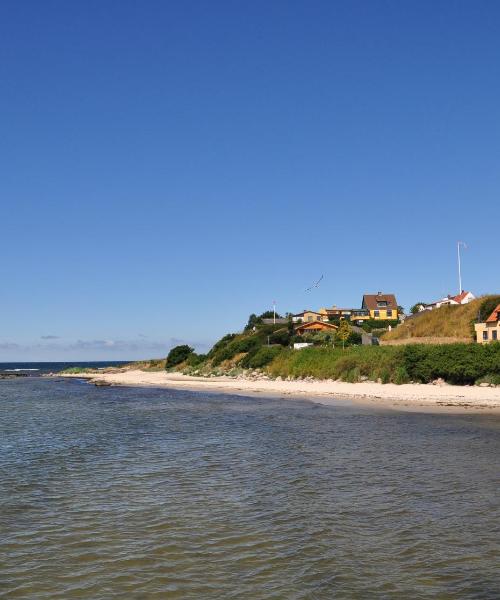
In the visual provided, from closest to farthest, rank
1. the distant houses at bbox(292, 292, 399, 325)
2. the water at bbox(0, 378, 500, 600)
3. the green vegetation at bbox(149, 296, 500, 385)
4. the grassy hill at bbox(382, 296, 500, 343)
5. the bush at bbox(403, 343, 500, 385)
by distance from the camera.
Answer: the water at bbox(0, 378, 500, 600)
the bush at bbox(403, 343, 500, 385)
the green vegetation at bbox(149, 296, 500, 385)
the grassy hill at bbox(382, 296, 500, 343)
the distant houses at bbox(292, 292, 399, 325)

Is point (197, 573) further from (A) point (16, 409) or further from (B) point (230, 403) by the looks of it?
(A) point (16, 409)

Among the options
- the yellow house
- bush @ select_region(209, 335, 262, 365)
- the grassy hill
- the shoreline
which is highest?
the yellow house

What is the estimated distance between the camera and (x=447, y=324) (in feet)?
240

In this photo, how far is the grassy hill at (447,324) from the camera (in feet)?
221

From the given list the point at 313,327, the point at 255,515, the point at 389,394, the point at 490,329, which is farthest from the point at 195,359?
the point at 255,515

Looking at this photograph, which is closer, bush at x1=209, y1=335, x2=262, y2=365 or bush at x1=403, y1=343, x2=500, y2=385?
bush at x1=403, y1=343, x2=500, y2=385

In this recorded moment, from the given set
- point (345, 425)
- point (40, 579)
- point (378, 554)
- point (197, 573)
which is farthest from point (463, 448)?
point (40, 579)

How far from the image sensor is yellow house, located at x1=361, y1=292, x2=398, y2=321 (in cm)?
13212

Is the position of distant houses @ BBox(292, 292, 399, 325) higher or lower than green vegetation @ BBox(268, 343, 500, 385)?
higher

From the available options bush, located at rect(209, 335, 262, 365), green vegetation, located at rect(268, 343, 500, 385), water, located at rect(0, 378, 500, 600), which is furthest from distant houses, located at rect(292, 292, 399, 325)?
water, located at rect(0, 378, 500, 600)

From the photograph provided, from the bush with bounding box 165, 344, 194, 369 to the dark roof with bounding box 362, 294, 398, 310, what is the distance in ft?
145

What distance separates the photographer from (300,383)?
58.4 m

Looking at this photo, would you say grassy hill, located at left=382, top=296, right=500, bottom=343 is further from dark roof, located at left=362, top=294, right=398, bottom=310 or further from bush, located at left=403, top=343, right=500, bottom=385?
dark roof, located at left=362, top=294, right=398, bottom=310

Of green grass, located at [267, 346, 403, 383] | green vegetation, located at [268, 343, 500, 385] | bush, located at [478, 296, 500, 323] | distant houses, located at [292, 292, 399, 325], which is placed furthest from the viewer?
distant houses, located at [292, 292, 399, 325]
